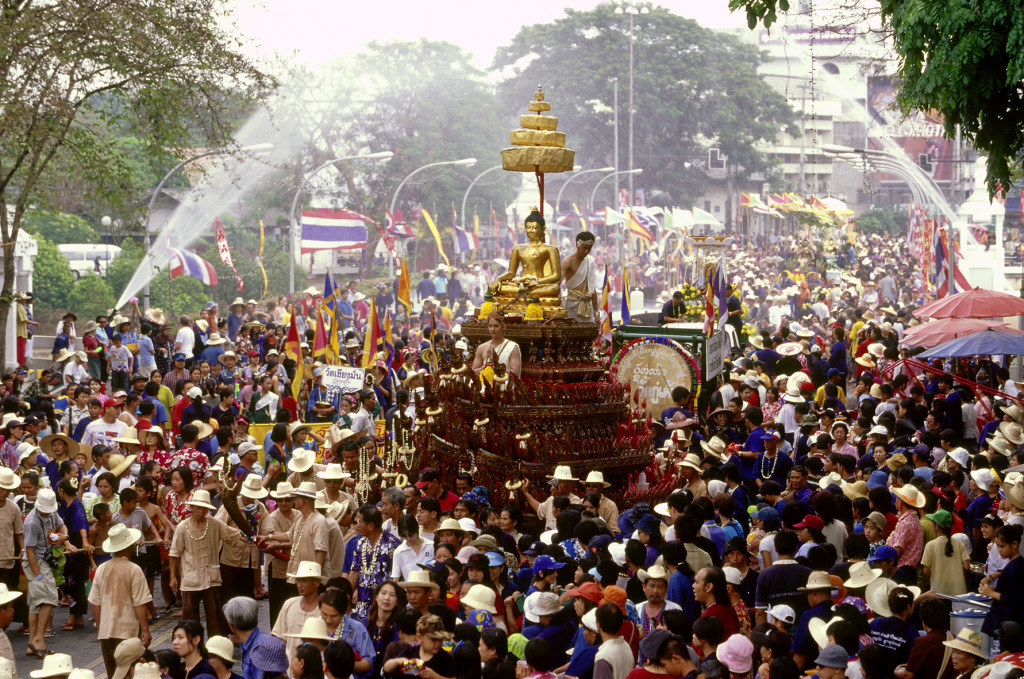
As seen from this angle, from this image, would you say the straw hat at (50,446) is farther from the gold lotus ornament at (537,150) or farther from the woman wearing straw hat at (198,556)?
the gold lotus ornament at (537,150)

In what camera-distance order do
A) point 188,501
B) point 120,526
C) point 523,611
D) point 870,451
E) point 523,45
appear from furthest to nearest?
point 523,45, point 870,451, point 188,501, point 120,526, point 523,611

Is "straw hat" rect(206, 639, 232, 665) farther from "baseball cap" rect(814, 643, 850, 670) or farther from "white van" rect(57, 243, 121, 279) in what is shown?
"white van" rect(57, 243, 121, 279)

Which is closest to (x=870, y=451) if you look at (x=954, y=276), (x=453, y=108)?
(x=954, y=276)

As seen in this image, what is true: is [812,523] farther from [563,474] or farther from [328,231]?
[328,231]

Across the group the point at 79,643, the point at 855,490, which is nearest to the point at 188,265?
the point at 79,643

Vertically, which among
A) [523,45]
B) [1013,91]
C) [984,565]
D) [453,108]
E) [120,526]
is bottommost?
[984,565]

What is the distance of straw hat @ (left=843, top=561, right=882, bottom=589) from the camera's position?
880 centimetres

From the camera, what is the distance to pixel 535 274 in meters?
15.1

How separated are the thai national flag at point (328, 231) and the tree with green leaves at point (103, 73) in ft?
48.2

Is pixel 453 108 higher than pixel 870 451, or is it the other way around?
pixel 453 108

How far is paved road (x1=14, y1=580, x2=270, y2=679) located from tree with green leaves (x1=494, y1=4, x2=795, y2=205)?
198ft

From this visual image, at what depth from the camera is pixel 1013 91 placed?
1050cm

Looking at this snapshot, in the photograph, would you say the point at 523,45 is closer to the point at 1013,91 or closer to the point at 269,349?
the point at 269,349

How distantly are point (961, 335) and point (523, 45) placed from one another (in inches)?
2368
